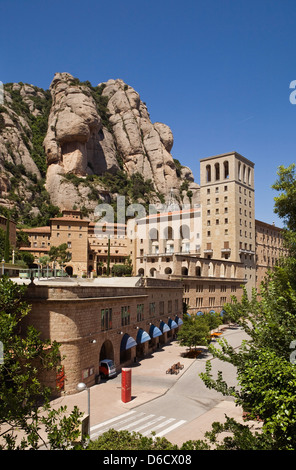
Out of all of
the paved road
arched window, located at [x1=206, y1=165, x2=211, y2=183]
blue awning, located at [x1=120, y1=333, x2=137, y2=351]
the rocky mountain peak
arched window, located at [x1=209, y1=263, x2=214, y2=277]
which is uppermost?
the rocky mountain peak

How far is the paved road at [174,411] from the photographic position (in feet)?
57.0

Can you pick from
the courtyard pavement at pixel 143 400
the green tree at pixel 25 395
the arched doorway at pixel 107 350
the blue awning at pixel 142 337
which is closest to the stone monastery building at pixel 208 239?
the blue awning at pixel 142 337

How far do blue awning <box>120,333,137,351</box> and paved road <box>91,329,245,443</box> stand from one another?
265 centimetres

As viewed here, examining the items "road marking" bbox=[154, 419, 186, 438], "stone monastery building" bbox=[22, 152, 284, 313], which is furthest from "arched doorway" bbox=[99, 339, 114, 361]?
"stone monastery building" bbox=[22, 152, 284, 313]

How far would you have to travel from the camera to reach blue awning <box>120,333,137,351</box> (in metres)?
29.4

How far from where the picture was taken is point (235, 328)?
2251 inches

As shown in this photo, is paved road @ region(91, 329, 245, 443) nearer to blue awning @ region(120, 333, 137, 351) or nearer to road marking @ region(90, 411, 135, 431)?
road marking @ region(90, 411, 135, 431)

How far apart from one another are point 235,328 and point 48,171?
87.7 m

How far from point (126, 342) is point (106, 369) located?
3963 millimetres

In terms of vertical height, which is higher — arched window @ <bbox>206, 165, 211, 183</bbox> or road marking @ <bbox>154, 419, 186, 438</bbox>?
arched window @ <bbox>206, 165, 211, 183</bbox>

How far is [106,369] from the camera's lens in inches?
1024

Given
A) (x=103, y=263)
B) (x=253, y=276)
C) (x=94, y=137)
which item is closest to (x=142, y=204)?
(x=94, y=137)
